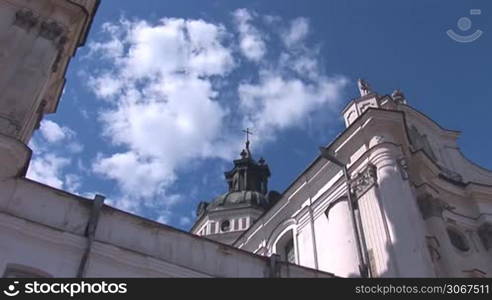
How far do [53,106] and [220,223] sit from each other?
20.7 meters

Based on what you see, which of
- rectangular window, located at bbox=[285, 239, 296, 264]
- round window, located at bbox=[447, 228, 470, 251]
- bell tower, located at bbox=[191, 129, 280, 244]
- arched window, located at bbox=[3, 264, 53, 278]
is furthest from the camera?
bell tower, located at bbox=[191, 129, 280, 244]

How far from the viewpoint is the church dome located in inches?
1658

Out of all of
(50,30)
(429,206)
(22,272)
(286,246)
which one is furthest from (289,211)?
(22,272)

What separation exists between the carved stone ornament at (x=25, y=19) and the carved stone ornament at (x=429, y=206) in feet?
45.8

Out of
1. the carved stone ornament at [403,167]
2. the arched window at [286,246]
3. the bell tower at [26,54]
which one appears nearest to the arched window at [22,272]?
the bell tower at [26,54]

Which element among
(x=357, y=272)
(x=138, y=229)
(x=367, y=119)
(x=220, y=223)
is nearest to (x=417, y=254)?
(x=357, y=272)

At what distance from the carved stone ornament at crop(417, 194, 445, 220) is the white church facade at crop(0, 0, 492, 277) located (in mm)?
51

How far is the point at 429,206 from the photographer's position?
785 inches

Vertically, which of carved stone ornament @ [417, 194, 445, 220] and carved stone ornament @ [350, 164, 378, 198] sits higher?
carved stone ornament @ [350, 164, 378, 198]

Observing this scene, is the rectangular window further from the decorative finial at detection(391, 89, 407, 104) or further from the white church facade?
the decorative finial at detection(391, 89, 407, 104)

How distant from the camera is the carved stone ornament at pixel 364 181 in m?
19.9

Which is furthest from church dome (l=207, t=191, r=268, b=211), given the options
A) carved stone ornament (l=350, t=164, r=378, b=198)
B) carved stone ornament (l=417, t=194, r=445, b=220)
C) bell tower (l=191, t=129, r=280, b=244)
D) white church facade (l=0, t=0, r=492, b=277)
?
carved stone ornament (l=417, t=194, r=445, b=220)

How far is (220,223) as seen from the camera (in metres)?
41.2

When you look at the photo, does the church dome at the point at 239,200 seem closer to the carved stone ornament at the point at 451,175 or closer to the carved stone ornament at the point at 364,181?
the carved stone ornament at the point at 451,175
